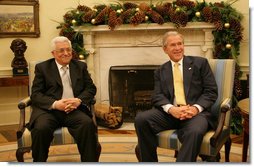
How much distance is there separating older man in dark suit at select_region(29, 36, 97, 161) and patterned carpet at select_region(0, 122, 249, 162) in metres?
0.52

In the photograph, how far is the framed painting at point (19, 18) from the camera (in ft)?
13.1

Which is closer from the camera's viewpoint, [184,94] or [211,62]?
[184,94]

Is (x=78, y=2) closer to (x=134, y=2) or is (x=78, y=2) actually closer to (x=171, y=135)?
(x=134, y=2)

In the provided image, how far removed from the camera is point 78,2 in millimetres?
4145

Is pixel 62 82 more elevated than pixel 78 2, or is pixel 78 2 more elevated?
pixel 78 2

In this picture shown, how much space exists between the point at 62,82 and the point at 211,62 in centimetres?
105

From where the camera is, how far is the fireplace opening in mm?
4133

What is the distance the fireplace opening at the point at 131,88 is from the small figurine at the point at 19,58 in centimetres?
92

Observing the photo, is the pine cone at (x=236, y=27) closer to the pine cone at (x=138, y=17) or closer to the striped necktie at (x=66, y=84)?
the pine cone at (x=138, y=17)

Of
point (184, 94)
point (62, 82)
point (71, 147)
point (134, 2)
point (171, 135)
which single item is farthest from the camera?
point (134, 2)

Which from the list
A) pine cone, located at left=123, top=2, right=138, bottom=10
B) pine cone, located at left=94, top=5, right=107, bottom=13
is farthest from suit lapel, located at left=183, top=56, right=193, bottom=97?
pine cone, located at left=94, top=5, right=107, bottom=13

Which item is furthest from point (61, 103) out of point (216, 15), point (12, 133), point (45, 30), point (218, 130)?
point (216, 15)

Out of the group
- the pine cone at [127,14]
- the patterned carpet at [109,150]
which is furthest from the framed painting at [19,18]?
the patterned carpet at [109,150]

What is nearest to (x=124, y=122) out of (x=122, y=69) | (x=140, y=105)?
(x=140, y=105)
